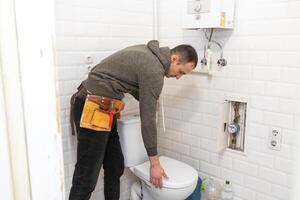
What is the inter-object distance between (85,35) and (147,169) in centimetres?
98

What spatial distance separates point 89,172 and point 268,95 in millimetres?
1152

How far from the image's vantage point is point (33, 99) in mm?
370

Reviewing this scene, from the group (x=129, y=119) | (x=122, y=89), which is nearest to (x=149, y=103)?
(x=122, y=89)

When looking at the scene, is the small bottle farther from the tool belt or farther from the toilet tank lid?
the tool belt

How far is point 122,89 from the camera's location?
176 centimetres

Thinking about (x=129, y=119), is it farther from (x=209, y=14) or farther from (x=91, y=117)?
(x=209, y=14)

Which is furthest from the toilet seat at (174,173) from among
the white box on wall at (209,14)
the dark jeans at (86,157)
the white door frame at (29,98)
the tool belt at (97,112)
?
the white door frame at (29,98)

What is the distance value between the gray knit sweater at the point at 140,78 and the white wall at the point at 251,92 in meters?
0.44

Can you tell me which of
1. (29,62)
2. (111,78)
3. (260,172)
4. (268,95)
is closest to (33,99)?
(29,62)

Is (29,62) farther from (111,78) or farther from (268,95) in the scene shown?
(268,95)

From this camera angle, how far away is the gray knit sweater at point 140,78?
167cm

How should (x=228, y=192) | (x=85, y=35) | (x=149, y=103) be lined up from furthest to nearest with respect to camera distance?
(x=228, y=192) → (x=85, y=35) → (x=149, y=103)

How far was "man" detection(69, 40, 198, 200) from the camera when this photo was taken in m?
1.68

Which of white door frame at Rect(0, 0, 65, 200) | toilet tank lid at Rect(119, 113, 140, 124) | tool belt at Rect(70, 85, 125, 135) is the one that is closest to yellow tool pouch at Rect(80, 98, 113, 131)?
tool belt at Rect(70, 85, 125, 135)
